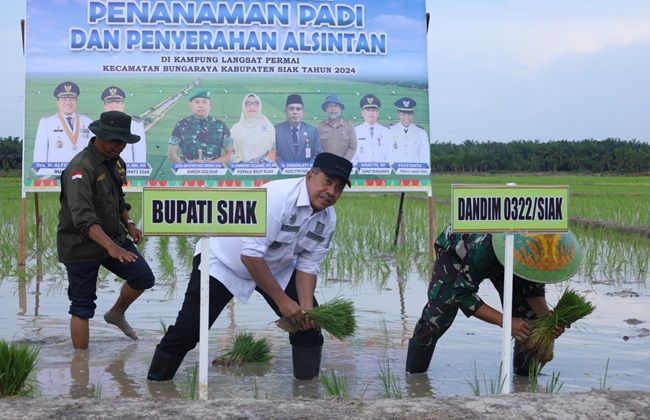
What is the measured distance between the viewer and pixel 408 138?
10.9 m

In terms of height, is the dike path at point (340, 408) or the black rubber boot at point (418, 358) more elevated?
the dike path at point (340, 408)

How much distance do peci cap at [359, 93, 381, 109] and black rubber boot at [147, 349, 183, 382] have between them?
5.81 metres

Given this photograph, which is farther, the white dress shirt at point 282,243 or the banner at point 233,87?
the banner at point 233,87

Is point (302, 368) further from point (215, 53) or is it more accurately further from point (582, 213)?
point (582, 213)

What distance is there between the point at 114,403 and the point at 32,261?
25.3 feet

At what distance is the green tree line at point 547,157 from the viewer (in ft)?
165

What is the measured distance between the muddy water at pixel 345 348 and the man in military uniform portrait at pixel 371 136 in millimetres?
1957

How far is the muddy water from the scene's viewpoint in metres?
5.55

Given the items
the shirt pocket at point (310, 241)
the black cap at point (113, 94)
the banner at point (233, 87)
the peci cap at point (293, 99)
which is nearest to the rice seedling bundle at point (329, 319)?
the shirt pocket at point (310, 241)

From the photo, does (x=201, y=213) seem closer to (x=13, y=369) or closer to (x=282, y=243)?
(x=282, y=243)

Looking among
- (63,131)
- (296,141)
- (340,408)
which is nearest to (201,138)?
(296,141)

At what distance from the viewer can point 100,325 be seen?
7.32m

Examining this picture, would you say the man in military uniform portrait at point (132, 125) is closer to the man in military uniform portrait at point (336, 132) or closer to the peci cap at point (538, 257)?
the man in military uniform portrait at point (336, 132)

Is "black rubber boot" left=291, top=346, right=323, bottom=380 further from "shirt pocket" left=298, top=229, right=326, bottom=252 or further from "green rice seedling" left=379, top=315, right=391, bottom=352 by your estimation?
"green rice seedling" left=379, top=315, right=391, bottom=352
